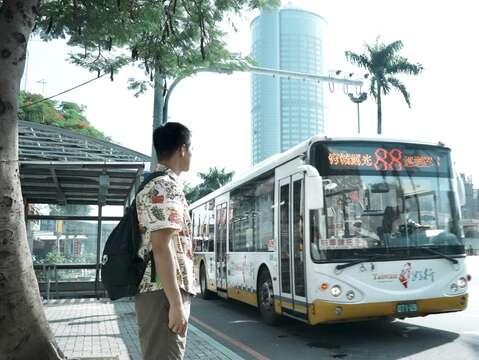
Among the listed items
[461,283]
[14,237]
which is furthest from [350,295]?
[14,237]

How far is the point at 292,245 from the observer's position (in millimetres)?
A: 8117

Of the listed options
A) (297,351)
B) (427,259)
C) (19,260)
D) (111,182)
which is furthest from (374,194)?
(111,182)

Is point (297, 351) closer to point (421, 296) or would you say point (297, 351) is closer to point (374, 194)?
point (421, 296)

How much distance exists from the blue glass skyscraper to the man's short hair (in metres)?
20.2

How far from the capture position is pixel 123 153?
12.4 metres

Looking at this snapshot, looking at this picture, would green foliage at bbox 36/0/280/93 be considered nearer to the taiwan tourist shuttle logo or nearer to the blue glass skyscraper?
the taiwan tourist shuttle logo

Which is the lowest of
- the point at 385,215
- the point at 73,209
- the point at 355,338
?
the point at 355,338

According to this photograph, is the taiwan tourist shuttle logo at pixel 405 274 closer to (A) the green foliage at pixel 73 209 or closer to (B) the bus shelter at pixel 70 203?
(B) the bus shelter at pixel 70 203

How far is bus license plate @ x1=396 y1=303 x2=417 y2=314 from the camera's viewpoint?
726cm

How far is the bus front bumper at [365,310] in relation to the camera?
7125mm

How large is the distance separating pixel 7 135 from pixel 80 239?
35.5 feet

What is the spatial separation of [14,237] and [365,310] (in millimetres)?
4717

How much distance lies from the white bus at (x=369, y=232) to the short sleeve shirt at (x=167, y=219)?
4090 millimetres

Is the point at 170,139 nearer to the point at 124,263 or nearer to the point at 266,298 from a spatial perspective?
the point at 124,263
